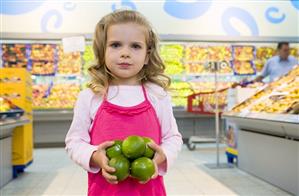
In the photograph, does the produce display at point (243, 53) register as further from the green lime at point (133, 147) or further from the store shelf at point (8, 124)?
the green lime at point (133, 147)

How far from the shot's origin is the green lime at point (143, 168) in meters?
1.13

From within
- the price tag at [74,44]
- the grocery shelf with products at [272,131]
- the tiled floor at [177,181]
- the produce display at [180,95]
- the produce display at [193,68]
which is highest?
the price tag at [74,44]

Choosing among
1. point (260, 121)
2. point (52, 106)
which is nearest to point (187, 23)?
point (52, 106)

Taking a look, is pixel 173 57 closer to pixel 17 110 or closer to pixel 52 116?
pixel 52 116

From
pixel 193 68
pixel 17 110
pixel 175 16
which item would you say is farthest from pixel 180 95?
pixel 17 110

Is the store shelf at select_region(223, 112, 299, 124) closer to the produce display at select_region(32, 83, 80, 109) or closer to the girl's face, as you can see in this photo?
the girl's face

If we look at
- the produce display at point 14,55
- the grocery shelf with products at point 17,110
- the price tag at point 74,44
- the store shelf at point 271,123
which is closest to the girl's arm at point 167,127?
the store shelf at point 271,123

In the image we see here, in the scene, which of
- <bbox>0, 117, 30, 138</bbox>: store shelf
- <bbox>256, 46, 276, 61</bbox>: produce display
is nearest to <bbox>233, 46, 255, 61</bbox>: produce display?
<bbox>256, 46, 276, 61</bbox>: produce display

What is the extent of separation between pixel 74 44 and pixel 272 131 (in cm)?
292

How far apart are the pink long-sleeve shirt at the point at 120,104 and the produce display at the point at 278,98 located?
82.9 inches

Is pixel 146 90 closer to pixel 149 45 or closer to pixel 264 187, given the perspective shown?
pixel 149 45

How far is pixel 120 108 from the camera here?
1.35m

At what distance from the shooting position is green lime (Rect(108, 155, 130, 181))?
1.13m

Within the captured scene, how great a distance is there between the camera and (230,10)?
7.60m
